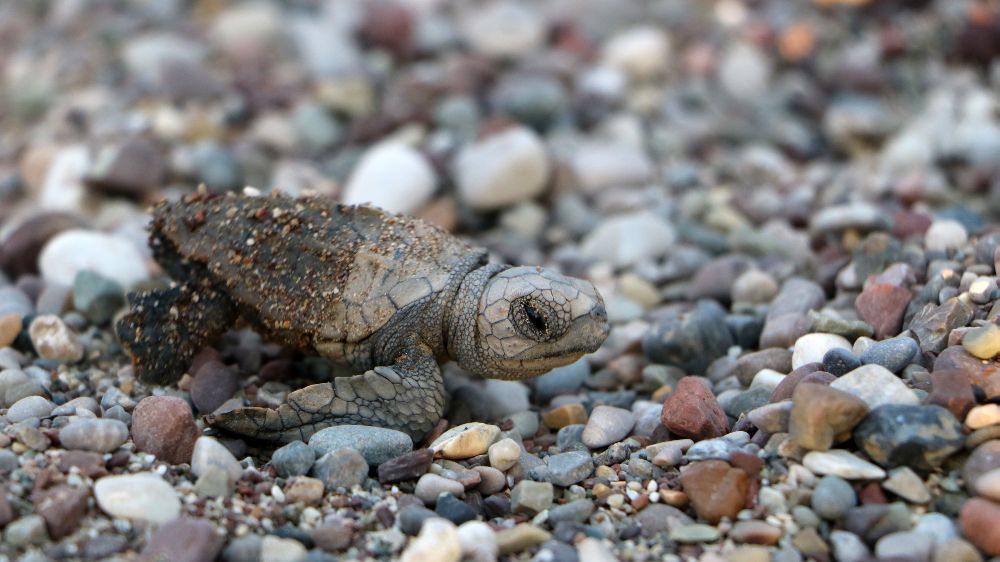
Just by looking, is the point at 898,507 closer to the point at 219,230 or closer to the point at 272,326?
the point at 272,326

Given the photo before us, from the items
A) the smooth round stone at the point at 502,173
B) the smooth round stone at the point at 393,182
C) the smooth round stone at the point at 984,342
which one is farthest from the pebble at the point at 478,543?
the smooth round stone at the point at 502,173

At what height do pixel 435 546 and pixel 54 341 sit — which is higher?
pixel 54 341

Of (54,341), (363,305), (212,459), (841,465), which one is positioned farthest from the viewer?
(54,341)

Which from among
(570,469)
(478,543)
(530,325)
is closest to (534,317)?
(530,325)

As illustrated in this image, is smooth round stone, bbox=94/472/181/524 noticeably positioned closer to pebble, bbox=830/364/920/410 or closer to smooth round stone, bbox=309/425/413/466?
smooth round stone, bbox=309/425/413/466

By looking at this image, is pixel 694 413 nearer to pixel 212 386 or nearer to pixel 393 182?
pixel 212 386

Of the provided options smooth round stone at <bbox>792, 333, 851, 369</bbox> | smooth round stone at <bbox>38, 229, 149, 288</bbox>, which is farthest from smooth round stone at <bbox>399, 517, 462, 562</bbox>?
smooth round stone at <bbox>38, 229, 149, 288</bbox>

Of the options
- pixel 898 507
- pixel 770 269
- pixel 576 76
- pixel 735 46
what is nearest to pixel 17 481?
pixel 898 507
